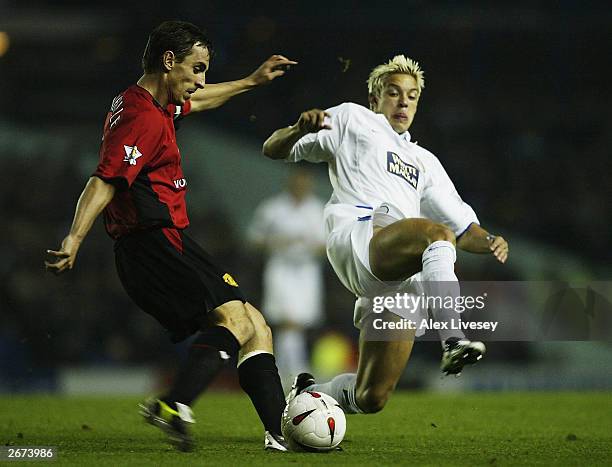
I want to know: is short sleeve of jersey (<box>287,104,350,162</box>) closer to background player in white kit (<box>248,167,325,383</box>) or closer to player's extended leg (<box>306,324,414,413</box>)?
player's extended leg (<box>306,324,414,413</box>)

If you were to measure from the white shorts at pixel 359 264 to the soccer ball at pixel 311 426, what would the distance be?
71 centimetres

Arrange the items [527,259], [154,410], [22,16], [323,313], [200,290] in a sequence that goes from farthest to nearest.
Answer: [22,16]
[527,259]
[323,313]
[200,290]
[154,410]

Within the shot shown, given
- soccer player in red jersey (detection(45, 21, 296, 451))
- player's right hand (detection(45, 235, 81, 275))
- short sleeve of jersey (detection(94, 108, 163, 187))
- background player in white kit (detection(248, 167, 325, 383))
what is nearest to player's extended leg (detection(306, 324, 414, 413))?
soccer player in red jersey (detection(45, 21, 296, 451))

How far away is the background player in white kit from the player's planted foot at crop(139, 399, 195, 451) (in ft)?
18.8

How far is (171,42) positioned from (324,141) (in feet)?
3.64

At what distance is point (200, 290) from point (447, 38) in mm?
9150

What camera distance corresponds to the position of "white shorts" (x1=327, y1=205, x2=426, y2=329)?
502 cm

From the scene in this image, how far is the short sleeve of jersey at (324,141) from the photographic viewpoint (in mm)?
5445

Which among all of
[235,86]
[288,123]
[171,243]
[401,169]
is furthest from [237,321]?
[288,123]

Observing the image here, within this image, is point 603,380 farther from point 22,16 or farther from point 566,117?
point 22,16

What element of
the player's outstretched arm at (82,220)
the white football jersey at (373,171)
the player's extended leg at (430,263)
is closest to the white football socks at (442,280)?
the player's extended leg at (430,263)

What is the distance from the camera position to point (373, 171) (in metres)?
5.36

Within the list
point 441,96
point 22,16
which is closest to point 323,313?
point 441,96

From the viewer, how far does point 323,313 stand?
35.9 ft
